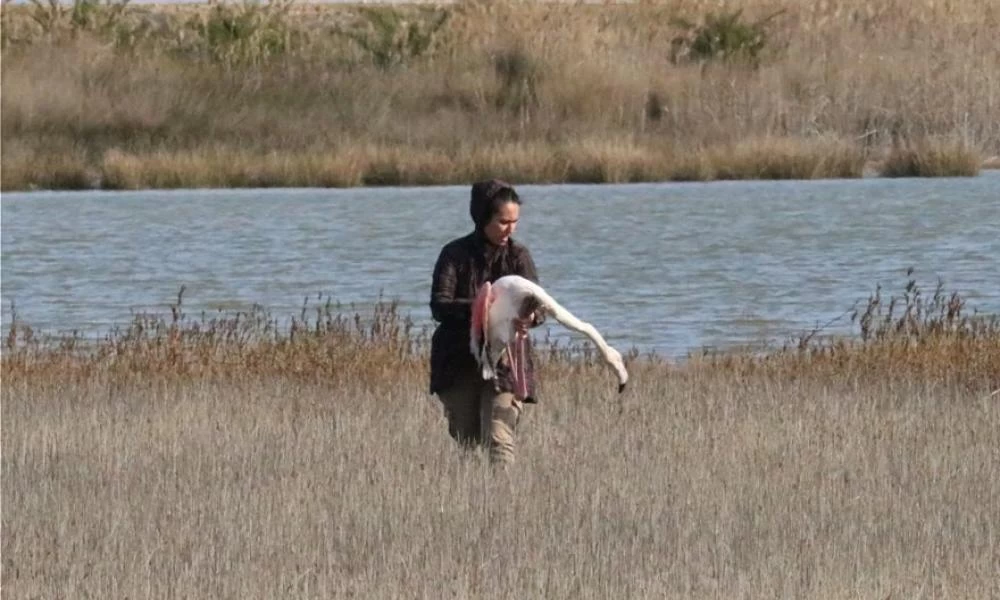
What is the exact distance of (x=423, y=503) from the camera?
863 centimetres

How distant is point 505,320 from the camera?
8.52 m

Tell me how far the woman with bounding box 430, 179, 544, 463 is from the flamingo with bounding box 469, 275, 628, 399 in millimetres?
110

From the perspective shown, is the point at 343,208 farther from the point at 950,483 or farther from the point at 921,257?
the point at 950,483

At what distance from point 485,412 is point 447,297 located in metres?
0.53

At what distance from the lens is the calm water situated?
1830cm

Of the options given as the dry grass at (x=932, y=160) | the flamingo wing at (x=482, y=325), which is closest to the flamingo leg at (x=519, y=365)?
the flamingo wing at (x=482, y=325)

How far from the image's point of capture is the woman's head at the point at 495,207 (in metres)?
8.67

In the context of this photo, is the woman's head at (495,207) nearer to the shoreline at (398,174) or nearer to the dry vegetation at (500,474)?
the dry vegetation at (500,474)

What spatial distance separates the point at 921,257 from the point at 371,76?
14.1 m

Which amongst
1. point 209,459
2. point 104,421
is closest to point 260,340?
point 104,421

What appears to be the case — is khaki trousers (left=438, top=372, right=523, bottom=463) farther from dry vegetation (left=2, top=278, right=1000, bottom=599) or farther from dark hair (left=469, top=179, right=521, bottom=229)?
dark hair (left=469, top=179, right=521, bottom=229)

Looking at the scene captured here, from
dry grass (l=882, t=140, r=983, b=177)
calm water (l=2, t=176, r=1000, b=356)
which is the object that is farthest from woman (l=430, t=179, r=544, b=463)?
dry grass (l=882, t=140, r=983, b=177)

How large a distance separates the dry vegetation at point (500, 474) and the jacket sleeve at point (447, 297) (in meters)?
0.66

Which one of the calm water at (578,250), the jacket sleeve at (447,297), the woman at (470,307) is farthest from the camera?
the calm water at (578,250)
